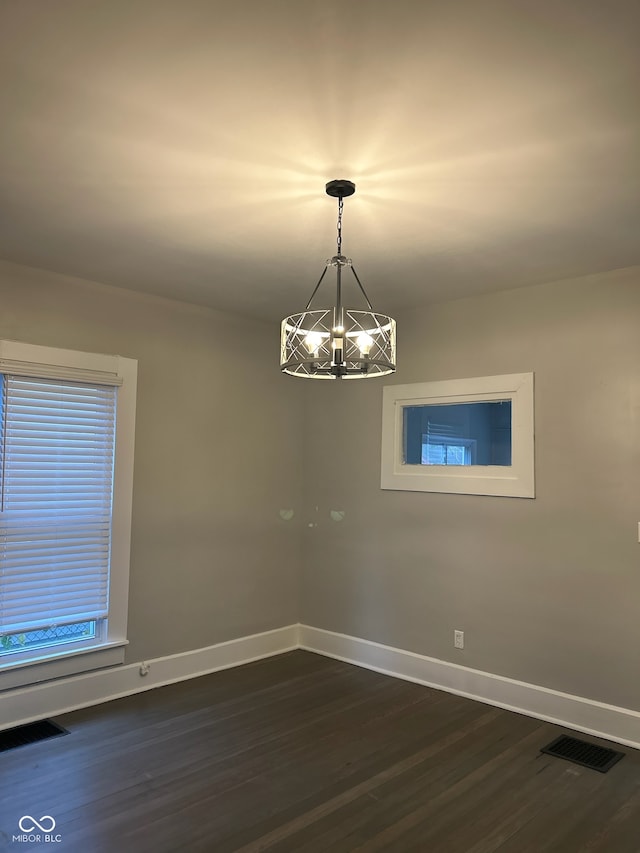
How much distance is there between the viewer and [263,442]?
4938mm

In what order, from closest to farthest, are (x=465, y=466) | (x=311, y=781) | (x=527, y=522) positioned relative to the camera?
1. (x=311, y=781)
2. (x=527, y=522)
3. (x=465, y=466)

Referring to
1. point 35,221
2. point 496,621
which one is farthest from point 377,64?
point 496,621

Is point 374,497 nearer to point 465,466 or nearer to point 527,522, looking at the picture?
point 465,466

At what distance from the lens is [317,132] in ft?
7.00

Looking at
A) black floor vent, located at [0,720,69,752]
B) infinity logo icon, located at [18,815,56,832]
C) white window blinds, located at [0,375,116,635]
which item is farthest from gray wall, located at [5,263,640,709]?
infinity logo icon, located at [18,815,56,832]

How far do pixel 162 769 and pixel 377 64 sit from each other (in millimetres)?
3073

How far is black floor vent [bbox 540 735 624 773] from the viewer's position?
10.2 feet

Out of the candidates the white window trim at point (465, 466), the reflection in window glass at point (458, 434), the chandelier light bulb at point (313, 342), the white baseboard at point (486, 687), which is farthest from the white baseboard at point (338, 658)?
the chandelier light bulb at point (313, 342)

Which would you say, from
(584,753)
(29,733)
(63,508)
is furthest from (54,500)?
(584,753)

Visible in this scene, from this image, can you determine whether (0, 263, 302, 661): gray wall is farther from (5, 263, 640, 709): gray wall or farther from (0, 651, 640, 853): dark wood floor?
(0, 651, 640, 853): dark wood floor

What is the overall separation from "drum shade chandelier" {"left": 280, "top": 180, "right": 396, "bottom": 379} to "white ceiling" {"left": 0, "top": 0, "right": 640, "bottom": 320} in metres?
0.41

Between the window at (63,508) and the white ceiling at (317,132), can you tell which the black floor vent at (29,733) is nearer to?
the window at (63,508)

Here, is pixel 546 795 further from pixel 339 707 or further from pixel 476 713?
pixel 339 707

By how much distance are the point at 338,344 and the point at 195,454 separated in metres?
2.41
